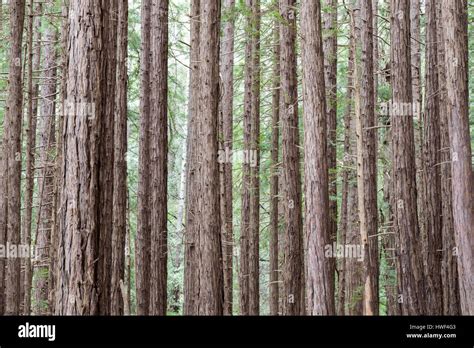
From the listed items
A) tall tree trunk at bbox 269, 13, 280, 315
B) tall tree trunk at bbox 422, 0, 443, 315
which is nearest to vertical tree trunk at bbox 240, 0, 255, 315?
tall tree trunk at bbox 269, 13, 280, 315

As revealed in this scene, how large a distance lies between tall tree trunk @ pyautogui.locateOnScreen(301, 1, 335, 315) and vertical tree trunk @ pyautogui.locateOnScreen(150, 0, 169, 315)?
13.7ft

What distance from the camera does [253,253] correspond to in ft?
63.7

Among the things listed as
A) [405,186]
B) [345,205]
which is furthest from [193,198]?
[345,205]

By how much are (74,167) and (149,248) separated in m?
6.91

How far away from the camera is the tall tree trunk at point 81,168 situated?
25.9ft

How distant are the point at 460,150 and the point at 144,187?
672 cm

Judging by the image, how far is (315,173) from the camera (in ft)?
37.7

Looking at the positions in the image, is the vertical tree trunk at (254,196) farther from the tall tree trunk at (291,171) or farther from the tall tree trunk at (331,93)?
the tall tree trunk at (291,171)

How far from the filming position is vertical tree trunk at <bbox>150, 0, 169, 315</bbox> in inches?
580

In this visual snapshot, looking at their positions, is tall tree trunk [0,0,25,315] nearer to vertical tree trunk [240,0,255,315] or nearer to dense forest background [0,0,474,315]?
dense forest background [0,0,474,315]
